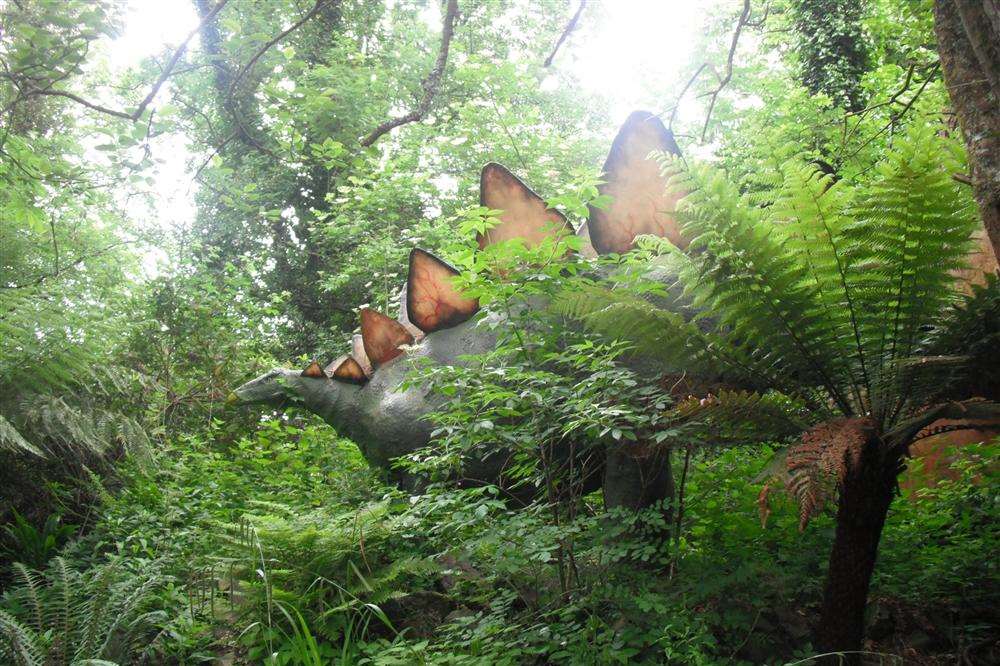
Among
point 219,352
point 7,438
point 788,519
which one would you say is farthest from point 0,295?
point 788,519

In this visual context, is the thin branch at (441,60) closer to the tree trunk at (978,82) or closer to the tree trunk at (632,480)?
the tree trunk at (632,480)

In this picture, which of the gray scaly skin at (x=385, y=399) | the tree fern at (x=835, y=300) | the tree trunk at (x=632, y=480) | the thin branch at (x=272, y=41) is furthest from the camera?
the gray scaly skin at (x=385, y=399)

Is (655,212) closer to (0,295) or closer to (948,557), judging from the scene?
(948,557)

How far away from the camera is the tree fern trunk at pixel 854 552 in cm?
186

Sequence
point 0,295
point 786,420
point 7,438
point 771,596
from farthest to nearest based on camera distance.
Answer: point 0,295 → point 7,438 → point 771,596 → point 786,420

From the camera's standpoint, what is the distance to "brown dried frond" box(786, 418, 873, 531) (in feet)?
5.11

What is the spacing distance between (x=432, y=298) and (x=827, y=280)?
2.19 metres

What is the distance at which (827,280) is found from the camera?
200cm

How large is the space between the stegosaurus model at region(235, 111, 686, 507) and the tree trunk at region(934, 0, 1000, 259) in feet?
3.08

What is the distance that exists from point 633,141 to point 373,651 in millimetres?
2130

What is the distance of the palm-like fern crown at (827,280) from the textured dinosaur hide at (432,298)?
169cm

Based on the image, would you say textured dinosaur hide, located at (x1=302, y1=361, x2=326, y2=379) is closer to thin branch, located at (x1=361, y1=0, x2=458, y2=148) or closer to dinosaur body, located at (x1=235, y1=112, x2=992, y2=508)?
dinosaur body, located at (x1=235, y1=112, x2=992, y2=508)

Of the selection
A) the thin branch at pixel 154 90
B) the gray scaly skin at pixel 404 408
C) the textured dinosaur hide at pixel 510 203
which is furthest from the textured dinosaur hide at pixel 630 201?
the thin branch at pixel 154 90

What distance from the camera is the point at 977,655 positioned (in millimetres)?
2215
